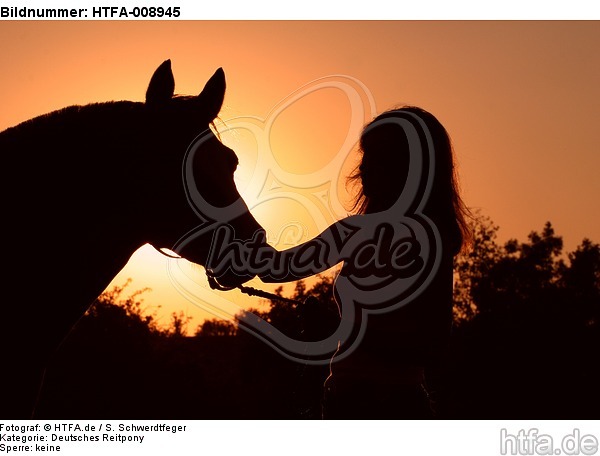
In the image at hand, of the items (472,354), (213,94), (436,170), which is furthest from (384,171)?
(472,354)

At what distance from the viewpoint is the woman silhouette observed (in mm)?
3883

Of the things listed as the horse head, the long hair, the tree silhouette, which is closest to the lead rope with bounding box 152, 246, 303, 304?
the horse head

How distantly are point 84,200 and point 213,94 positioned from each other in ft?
3.15

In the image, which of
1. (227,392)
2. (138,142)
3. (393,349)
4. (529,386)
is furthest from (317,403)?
(529,386)

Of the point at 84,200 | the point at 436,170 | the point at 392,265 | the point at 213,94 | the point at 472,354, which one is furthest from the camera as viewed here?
the point at 472,354

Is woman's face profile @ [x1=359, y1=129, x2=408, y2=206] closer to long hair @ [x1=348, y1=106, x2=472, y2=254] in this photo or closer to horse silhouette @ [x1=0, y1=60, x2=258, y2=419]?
long hair @ [x1=348, y1=106, x2=472, y2=254]

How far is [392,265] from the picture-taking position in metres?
4.04

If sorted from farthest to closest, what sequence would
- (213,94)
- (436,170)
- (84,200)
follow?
(436,170) < (213,94) < (84,200)

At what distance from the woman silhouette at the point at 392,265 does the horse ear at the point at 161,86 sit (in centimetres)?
98

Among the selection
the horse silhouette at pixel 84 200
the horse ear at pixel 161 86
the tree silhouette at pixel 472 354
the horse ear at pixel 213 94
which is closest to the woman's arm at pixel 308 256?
the horse silhouette at pixel 84 200

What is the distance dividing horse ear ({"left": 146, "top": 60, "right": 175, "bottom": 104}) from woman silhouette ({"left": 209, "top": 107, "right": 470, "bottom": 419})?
3.22 feet

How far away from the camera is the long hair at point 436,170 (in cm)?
426

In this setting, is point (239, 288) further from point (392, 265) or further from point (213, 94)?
point (213, 94)
